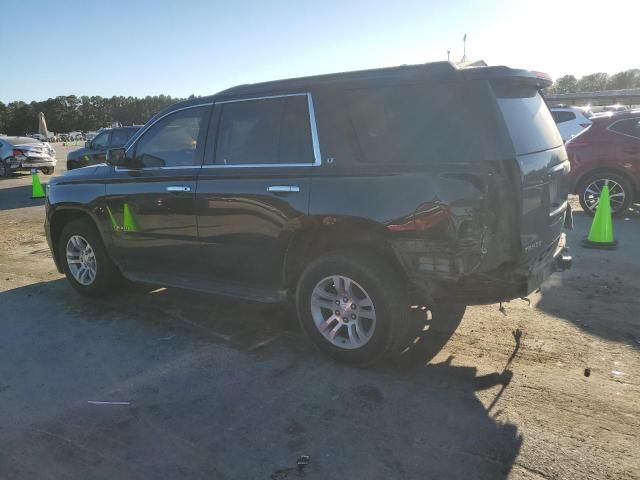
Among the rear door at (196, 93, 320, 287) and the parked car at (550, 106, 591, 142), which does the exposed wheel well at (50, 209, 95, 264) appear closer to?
the rear door at (196, 93, 320, 287)

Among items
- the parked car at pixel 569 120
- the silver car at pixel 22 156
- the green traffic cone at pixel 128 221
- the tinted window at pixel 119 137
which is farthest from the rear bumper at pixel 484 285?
the silver car at pixel 22 156

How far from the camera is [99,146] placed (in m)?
16.9

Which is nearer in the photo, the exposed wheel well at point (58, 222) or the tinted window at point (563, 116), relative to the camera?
the exposed wheel well at point (58, 222)

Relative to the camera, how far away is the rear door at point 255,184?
13.0 ft

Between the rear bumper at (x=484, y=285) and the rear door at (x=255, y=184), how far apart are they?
106 cm

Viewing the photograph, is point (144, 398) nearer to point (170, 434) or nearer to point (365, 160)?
point (170, 434)

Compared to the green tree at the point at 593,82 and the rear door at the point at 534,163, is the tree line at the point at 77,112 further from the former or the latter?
the rear door at the point at 534,163

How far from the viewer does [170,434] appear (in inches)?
123

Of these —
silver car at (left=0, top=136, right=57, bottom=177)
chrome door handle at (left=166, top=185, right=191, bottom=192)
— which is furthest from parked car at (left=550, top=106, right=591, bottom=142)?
silver car at (left=0, top=136, right=57, bottom=177)

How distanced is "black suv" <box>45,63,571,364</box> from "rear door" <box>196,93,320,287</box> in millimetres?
12

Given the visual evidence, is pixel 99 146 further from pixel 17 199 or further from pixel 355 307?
pixel 355 307

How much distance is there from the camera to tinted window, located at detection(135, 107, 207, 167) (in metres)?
4.69

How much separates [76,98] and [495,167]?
152 meters

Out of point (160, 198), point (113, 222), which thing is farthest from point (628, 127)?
point (113, 222)
